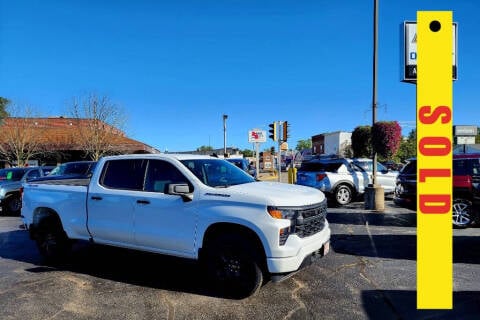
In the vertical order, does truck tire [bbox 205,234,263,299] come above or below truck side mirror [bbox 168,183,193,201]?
below

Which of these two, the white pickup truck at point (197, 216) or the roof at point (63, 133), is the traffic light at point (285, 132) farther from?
the roof at point (63, 133)

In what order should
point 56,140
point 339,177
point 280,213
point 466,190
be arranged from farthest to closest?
point 56,140 < point 339,177 < point 466,190 < point 280,213

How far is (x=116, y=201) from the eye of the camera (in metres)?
5.32

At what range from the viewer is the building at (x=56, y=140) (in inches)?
1104

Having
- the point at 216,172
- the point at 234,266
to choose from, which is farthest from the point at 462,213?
the point at 234,266

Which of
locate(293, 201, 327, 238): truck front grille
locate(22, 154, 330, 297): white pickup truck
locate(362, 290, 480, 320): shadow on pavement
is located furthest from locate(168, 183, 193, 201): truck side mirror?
locate(362, 290, 480, 320): shadow on pavement

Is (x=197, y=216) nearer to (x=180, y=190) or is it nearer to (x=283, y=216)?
(x=180, y=190)

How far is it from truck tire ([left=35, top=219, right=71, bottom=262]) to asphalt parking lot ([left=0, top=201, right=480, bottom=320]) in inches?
8.3

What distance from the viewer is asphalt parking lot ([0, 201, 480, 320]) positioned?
403cm

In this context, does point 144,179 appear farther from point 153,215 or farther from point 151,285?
point 151,285

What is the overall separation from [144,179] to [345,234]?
5.05 m

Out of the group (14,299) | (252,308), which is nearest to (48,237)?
(14,299)

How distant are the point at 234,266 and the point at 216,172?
61.2 inches

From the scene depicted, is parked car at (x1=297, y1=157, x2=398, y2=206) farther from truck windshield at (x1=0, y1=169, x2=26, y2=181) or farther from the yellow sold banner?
the yellow sold banner
